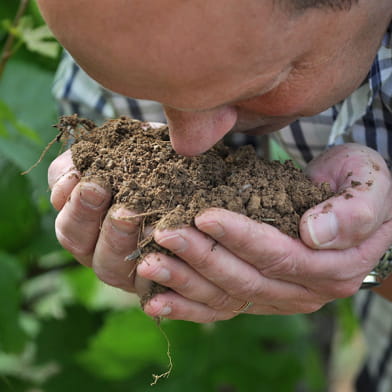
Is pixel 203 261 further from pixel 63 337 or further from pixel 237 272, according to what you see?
pixel 63 337

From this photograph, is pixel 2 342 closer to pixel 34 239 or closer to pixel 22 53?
pixel 34 239

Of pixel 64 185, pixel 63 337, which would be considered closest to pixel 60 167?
pixel 64 185

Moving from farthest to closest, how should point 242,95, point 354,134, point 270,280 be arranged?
1. point 354,134
2. point 270,280
3. point 242,95

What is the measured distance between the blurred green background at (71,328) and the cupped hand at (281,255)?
0.55 meters

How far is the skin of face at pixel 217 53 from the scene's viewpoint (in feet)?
2.26

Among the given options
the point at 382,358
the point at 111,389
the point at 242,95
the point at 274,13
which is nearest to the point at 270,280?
the point at 242,95

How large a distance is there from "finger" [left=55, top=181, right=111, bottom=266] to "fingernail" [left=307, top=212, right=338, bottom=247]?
30cm

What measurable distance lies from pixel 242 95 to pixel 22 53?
2.98ft

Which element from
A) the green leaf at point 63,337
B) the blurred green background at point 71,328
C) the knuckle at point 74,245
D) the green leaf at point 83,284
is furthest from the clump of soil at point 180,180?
the green leaf at point 83,284

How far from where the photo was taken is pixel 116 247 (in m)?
0.96

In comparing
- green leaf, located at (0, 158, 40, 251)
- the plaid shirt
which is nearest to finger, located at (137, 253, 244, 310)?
the plaid shirt

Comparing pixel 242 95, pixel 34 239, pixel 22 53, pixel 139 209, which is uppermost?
pixel 242 95

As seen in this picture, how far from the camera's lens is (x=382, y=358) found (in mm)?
2074

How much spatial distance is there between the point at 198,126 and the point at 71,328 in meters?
1.23
